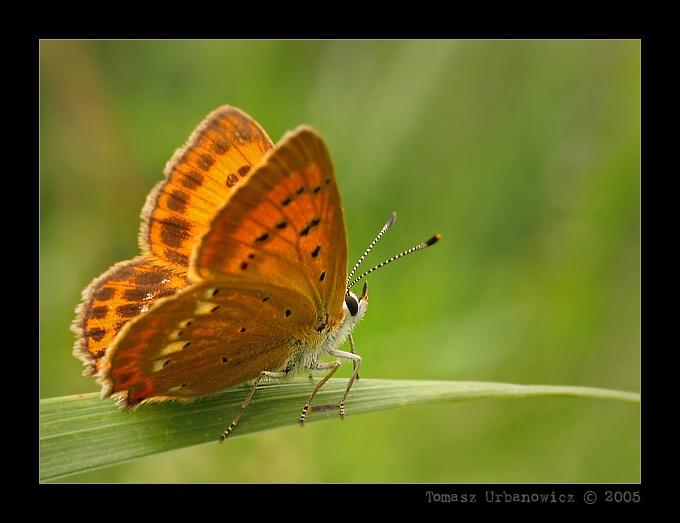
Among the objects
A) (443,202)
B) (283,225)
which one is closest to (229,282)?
(283,225)

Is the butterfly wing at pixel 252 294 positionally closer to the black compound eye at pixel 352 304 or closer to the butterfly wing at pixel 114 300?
the black compound eye at pixel 352 304

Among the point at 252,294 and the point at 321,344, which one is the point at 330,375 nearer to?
the point at 321,344

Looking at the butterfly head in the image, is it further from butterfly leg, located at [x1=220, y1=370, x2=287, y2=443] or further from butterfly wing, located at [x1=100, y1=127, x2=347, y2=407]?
butterfly leg, located at [x1=220, y1=370, x2=287, y2=443]

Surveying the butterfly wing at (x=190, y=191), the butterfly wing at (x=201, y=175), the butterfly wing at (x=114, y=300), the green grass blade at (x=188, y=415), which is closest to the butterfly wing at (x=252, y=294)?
the green grass blade at (x=188, y=415)

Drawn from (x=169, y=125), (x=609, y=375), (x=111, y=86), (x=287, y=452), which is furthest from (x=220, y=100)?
(x=609, y=375)

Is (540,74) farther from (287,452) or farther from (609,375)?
(287,452)

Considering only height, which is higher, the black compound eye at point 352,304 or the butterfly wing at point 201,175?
the butterfly wing at point 201,175

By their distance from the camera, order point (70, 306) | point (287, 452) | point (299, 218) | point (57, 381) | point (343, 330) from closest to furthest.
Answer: point (299, 218) < point (343, 330) < point (287, 452) < point (57, 381) < point (70, 306)

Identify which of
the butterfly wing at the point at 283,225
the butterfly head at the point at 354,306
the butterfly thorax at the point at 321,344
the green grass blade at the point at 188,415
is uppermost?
the butterfly wing at the point at 283,225
